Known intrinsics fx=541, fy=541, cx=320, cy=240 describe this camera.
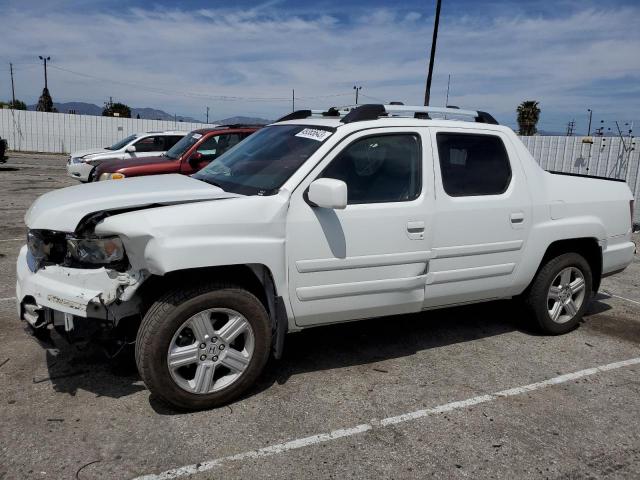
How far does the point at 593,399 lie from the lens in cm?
379

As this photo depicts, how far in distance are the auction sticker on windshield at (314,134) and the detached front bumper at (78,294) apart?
5.22 ft

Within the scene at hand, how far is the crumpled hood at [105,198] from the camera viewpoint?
3.24 metres

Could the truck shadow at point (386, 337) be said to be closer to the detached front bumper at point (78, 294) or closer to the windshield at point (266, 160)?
the detached front bumper at point (78, 294)

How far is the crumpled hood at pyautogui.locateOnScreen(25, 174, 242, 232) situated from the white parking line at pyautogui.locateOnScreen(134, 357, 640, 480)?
1521mm

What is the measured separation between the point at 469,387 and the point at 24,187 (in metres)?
14.2

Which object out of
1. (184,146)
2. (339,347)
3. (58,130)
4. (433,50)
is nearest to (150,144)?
(184,146)

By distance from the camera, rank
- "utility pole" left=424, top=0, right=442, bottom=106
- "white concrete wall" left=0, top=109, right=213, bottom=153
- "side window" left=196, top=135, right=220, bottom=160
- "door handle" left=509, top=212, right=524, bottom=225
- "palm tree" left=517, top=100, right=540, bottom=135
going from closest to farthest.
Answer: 1. "door handle" left=509, top=212, right=524, bottom=225
2. "side window" left=196, top=135, right=220, bottom=160
3. "utility pole" left=424, top=0, right=442, bottom=106
4. "white concrete wall" left=0, top=109, right=213, bottom=153
5. "palm tree" left=517, top=100, right=540, bottom=135

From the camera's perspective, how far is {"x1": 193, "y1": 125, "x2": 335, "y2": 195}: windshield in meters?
3.71

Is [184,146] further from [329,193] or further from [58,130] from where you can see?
[58,130]

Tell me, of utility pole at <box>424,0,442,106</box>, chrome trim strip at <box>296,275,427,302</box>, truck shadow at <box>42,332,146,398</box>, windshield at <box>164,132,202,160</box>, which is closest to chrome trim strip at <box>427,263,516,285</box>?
chrome trim strip at <box>296,275,427,302</box>

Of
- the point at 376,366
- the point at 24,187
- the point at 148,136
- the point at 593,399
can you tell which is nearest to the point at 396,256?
the point at 376,366

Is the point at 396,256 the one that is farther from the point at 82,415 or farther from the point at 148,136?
the point at 148,136

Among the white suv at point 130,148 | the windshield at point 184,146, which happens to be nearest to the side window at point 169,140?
the white suv at point 130,148

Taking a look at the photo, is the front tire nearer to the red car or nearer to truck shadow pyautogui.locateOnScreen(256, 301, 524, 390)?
truck shadow pyautogui.locateOnScreen(256, 301, 524, 390)
